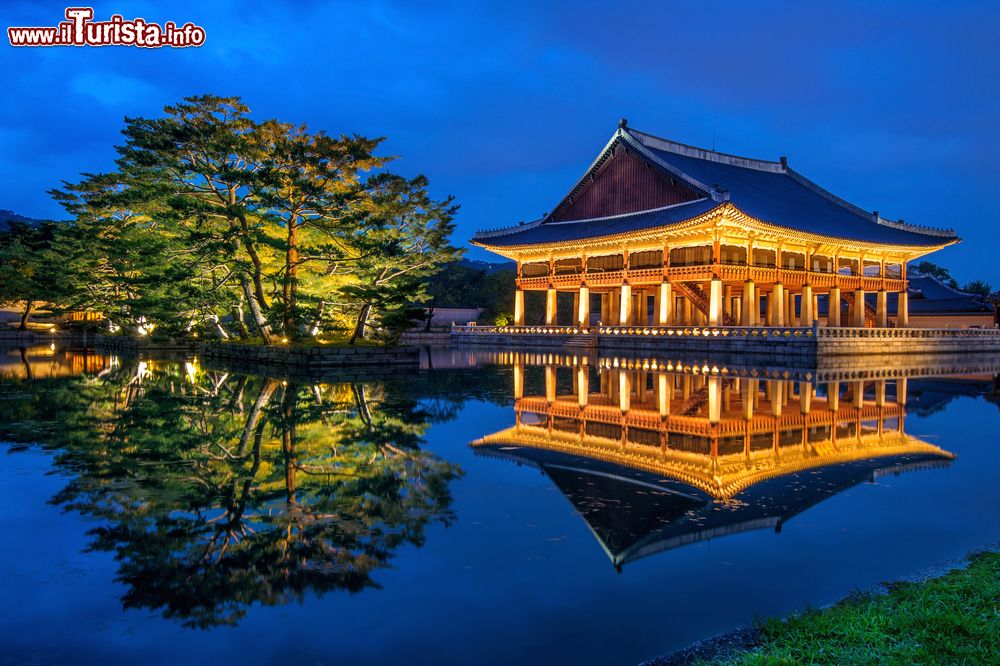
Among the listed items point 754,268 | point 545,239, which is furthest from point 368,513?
point 545,239

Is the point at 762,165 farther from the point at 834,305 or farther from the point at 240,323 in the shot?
the point at 240,323

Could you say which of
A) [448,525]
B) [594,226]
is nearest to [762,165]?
[594,226]

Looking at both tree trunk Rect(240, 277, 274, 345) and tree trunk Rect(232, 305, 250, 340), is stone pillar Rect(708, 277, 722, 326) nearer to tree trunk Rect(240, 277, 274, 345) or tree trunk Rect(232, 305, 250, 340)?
tree trunk Rect(240, 277, 274, 345)

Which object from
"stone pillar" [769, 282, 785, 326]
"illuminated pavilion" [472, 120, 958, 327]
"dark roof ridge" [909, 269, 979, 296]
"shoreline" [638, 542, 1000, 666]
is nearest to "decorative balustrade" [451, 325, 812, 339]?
"illuminated pavilion" [472, 120, 958, 327]

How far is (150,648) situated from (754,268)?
39330mm

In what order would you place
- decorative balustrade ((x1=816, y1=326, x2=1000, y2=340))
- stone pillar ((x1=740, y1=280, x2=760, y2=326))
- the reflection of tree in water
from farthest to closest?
stone pillar ((x1=740, y1=280, x2=760, y2=326)) → decorative balustrade ((x1=816, y1=326, x2=1000, y2=340)) → the reflection of tree in water

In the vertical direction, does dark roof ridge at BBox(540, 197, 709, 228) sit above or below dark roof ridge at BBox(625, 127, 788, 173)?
below

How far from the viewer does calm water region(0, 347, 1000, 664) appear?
447 centimetres

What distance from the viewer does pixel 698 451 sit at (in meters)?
10.7

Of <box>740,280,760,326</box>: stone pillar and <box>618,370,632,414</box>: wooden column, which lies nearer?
<box>618,370,632,414</box>: wooden column

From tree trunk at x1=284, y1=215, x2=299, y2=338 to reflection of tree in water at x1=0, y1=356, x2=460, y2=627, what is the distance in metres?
14.3

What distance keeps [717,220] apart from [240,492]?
3316cm

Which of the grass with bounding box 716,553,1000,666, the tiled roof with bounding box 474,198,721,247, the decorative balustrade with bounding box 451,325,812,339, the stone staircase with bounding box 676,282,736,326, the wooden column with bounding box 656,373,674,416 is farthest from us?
the stone staircase with bounding box 676,282,736,326

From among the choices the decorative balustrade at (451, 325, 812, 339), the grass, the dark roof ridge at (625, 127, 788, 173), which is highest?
the dark roof ridge at (625, 127, 788, 173)
